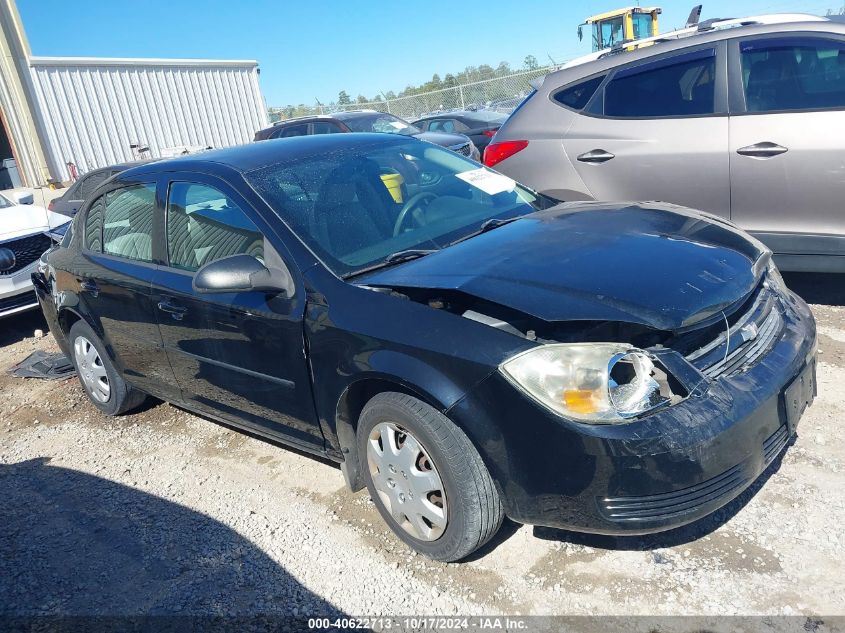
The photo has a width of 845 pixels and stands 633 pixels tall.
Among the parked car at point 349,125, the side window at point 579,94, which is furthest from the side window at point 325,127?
the side window at point 579,94

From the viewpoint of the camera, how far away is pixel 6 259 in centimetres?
654

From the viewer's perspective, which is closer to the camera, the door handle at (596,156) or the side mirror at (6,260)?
the door handle at (596,156)

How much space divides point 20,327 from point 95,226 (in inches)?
158

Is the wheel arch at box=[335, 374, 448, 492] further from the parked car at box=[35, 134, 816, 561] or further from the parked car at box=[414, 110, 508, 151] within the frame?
the parked car at box=[414, 110, 508, 151]

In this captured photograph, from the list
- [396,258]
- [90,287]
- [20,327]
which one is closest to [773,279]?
[396,258]

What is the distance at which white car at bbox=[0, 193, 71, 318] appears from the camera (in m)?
6.54

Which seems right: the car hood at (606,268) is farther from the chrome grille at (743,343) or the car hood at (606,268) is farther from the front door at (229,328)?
the front door at (229,328)

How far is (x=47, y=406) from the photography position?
5.07 m

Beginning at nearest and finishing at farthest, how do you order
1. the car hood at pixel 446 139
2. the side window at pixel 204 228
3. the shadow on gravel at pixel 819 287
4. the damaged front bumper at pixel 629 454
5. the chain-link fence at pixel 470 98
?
1. the damaged front bumper at pixel 629 454
2. the side window at pixel 204 228
3. the shadow on gravel at pixel 819 287
4. the car hood at pixel 446 139
5. the chain-link fence at pixel 470 98

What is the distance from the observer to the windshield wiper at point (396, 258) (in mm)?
2824

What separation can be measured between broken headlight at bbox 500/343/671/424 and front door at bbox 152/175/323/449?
1.06 m

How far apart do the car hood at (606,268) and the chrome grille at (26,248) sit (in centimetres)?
545

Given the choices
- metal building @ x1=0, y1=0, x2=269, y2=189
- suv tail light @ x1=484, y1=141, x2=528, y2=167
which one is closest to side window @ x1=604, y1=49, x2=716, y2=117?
suv tail light @ x1=484, y1=141, x2=528, y2=167

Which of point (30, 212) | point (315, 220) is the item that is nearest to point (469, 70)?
point (30, 212)
